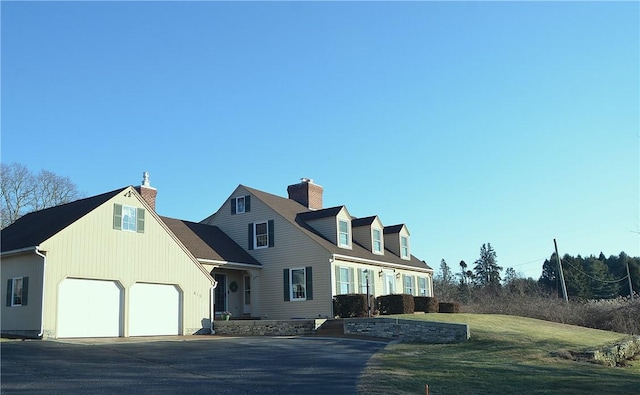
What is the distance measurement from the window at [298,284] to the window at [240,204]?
14.2ft

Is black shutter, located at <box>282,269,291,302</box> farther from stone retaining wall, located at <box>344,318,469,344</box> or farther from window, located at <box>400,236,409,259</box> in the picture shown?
window, located at <box>400,236,409,259</box>

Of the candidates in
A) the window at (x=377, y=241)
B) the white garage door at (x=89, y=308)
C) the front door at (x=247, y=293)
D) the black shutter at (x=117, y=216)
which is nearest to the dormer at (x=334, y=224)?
the window at (x=377, y=241)

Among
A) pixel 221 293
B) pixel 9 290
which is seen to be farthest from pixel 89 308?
pixel 221 293

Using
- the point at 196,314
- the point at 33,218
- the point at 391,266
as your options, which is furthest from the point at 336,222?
the point at 33,218

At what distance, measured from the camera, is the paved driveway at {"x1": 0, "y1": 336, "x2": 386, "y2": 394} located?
33.4 feet

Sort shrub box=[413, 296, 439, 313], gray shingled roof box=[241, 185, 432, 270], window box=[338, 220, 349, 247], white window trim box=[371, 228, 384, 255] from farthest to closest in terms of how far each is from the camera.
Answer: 1. white window trim box=[371, 228, 384, 255]
2. shrub box=[413, 296, 439, 313]
3. window box=[338, 220, 349, 247]
4. gray shingled roof box=[241, 185, 432, 270]

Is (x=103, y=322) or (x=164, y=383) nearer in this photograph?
(x=164, y=383)

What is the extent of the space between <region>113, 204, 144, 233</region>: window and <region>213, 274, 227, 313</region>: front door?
6.80 m

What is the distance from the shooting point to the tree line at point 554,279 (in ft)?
193

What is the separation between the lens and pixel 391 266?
32.2 m

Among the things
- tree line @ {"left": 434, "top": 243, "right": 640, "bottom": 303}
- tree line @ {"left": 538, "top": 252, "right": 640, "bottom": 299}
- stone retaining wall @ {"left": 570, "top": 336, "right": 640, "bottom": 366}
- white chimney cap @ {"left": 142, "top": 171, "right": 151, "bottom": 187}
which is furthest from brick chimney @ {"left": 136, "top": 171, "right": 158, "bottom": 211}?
→ tree line @ {"left": 538, "top": 252, "right": 640, "bottom": 299}

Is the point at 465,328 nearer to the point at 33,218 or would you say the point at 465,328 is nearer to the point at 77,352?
the point at 77,352

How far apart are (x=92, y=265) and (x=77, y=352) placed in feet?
19.8

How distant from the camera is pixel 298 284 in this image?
27.5 meters
